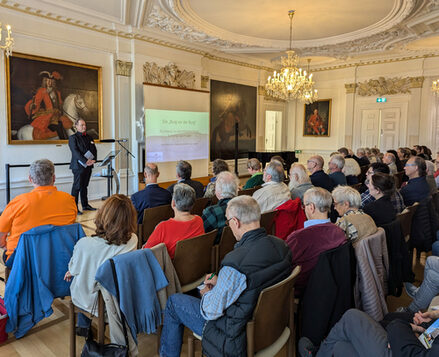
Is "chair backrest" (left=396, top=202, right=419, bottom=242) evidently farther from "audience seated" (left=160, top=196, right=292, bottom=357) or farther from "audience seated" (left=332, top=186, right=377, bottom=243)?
"audience seated" (left=160, top=196, right=292, bottom=357)

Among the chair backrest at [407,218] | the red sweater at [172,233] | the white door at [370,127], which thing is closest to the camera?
the red sweater at [172,233]

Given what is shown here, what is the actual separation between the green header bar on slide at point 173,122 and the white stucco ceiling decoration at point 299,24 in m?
2.00

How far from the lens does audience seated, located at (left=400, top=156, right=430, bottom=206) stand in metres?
4.36

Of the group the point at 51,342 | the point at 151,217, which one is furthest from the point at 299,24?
the point at 51,342

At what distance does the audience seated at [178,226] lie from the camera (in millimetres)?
2596

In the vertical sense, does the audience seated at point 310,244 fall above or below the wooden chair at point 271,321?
above

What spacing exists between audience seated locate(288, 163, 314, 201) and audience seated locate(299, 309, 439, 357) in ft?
7.12

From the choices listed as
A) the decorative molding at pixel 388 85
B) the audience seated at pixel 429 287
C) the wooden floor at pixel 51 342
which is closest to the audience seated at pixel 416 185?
the audience seated at pixel 429 287

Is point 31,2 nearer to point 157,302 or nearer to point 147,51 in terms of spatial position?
point 147,51

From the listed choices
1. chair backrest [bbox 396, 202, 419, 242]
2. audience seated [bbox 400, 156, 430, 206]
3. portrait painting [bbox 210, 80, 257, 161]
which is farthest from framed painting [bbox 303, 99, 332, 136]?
chair backrest [bbox 396, 202, 419, 242]

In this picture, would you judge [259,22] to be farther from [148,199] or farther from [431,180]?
[148,199]

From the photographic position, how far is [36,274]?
265 centimetres

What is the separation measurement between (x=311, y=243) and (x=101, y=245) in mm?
1389

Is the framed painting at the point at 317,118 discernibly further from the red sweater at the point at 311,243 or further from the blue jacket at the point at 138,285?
the blue jacket at the point at 138,285
